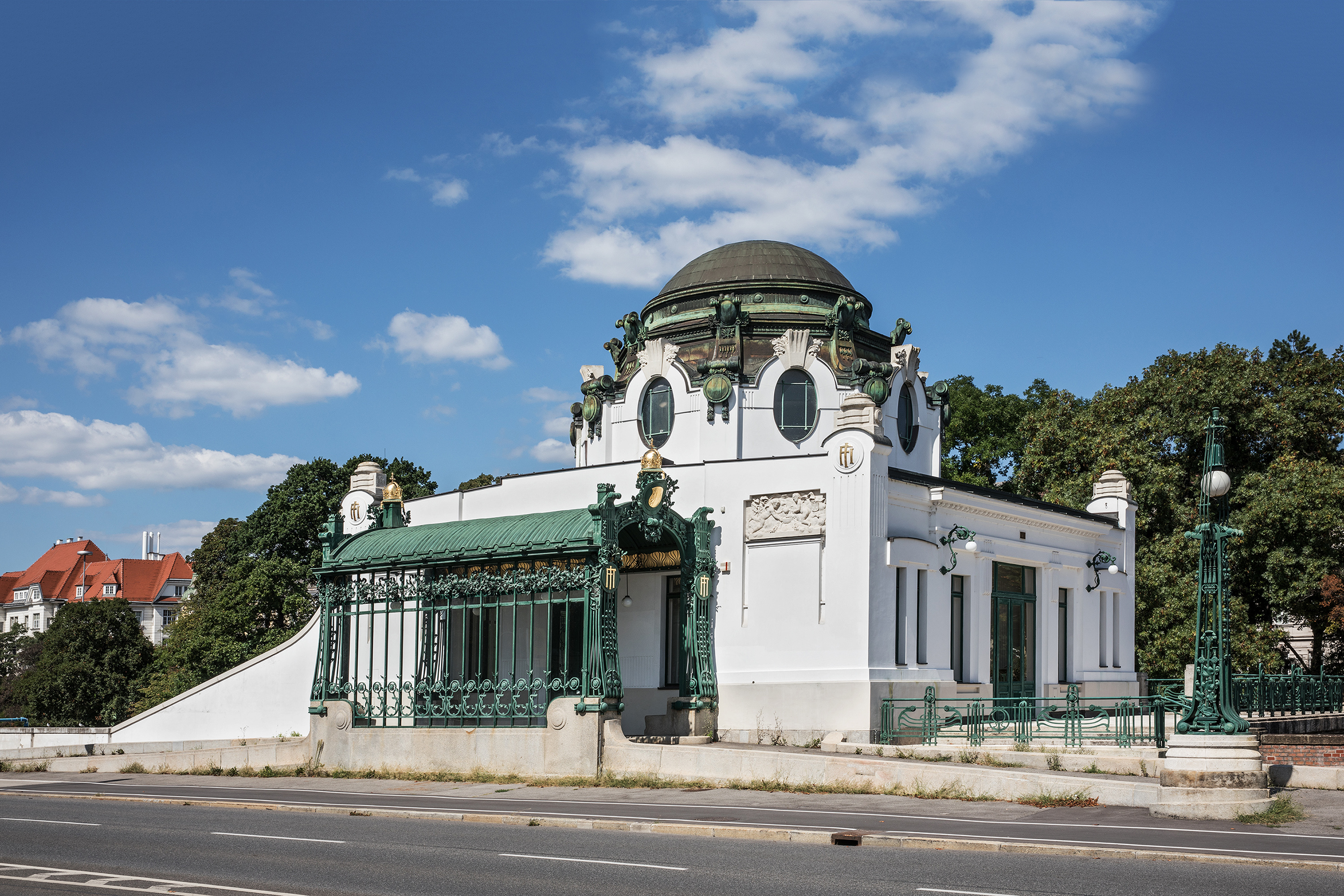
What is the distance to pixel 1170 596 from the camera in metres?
37.1

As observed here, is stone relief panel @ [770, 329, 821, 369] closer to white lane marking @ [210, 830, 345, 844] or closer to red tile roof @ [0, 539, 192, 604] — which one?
white lane marking @ [210, 830, 345, 844]

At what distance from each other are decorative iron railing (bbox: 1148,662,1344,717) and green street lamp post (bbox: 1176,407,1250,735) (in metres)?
6.34

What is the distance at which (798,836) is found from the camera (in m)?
14.5

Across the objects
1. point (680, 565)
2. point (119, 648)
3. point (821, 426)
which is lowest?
point (119, 648)

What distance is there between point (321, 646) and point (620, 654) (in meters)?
6.67

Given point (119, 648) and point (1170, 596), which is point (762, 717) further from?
point (119, 648)

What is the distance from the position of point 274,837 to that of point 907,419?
21016 millimetres

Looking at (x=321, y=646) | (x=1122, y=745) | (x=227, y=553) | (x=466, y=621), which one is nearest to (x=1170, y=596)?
(x=1122, y=745)

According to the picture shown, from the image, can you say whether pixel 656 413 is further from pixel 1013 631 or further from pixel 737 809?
pixel 737 809

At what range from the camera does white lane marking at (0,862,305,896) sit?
10578 mm

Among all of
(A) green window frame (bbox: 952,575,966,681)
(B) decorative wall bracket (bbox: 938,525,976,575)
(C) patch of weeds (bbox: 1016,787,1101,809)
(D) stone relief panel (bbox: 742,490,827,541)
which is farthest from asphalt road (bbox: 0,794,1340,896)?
(A) green window frame (bbox: 952,575,966,681)

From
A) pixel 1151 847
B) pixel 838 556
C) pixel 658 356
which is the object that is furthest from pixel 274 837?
pixel 658 356

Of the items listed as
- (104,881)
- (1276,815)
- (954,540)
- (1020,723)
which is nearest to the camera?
(104,881)

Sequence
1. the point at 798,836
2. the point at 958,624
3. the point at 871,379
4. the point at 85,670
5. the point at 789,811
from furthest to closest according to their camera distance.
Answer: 1. the point at 85,670
2. the point at 871,379
3. the point at 958,624
4. the point at 789,811
5. the point at 798,836
